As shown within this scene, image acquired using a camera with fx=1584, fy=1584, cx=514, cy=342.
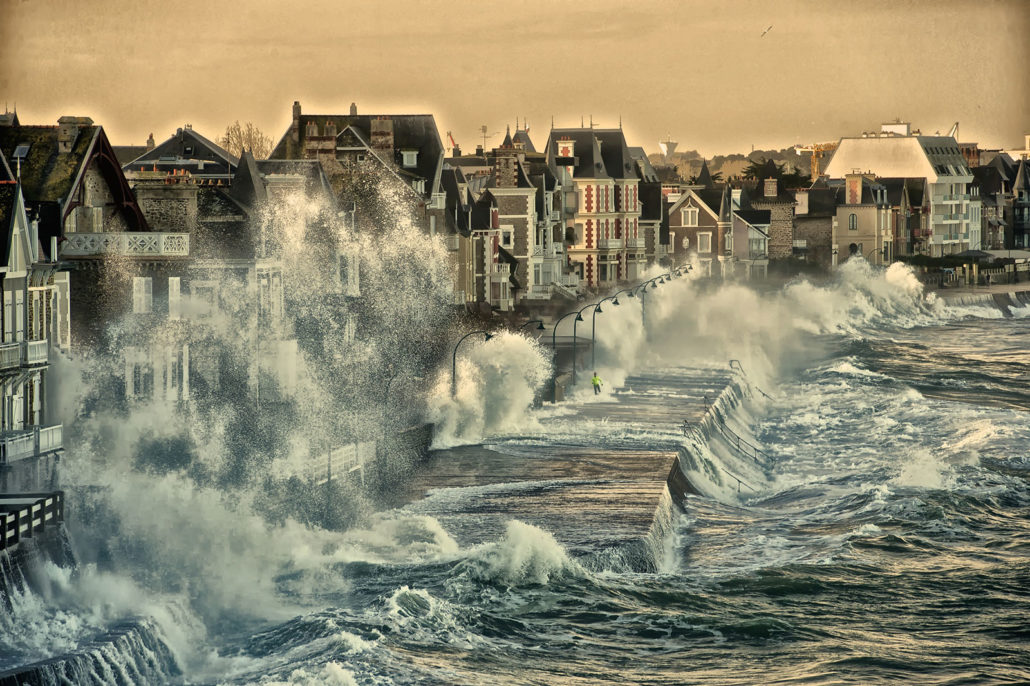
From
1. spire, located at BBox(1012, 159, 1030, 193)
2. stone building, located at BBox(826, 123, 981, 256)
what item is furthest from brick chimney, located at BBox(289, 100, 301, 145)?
spire, located at BBox(1012, 159, 1030, 193)

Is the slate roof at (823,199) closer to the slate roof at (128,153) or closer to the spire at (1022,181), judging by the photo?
the spire at (1022,181)

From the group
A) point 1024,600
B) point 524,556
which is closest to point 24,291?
point 524,556

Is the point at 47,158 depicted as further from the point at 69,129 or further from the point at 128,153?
the point at 128,153

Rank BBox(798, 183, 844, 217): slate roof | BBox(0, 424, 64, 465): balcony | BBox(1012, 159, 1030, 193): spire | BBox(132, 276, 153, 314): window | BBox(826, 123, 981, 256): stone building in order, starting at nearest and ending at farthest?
BBox(0, 424, 64, 465): balcony, BBox(132, 276, 153, 314): window, BBox(798, 183, 844, 217): slate roof, BBox(826, 123, 981, 256): stone building, BBox(1012, 159, 1030, 193): spire

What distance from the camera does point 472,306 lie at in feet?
272

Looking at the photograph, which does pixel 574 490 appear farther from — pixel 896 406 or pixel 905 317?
pixel 905 317

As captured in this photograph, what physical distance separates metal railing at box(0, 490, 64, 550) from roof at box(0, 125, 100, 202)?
1288 cm

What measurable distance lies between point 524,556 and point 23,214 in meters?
14.8

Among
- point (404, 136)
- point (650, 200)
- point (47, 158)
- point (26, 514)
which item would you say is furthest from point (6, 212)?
point (650, 200)

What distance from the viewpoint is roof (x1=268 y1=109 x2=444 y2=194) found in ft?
249

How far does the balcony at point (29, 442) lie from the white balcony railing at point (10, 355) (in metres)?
1.59

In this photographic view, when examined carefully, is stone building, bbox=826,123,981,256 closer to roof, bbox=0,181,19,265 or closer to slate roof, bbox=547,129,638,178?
slate roof, bbox=547,129,638,178

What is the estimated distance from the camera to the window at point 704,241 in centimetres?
14175

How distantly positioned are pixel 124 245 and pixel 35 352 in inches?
249
